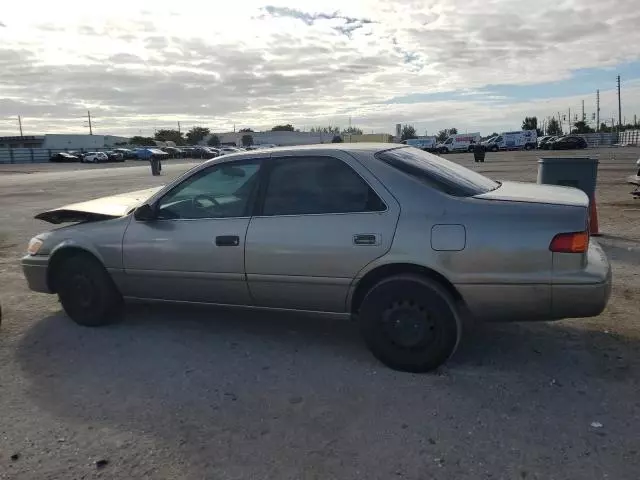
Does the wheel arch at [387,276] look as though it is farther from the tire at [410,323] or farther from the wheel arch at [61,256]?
the wheel arch at [61,256]

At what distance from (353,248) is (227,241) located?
3.37ft

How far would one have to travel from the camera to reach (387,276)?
3936mm

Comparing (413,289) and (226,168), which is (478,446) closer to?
(413,289)

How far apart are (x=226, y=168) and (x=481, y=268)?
217 cm

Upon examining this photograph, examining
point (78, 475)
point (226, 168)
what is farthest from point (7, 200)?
point (78, 475)

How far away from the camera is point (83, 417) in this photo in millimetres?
3428

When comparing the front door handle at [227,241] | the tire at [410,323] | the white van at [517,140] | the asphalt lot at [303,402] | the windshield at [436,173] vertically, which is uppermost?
the white van at [517,140]

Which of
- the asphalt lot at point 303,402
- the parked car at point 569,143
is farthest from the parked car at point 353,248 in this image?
the parked car at point 569,143

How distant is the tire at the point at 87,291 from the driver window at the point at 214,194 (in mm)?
835

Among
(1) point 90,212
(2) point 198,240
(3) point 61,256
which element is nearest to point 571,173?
(2) point 198,240

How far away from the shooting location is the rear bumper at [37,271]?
503cm

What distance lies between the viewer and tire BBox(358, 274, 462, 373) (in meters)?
3.76

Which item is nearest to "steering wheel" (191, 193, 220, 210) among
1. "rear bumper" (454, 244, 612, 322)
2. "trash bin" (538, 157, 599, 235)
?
"rear bumper" (454, 244, 612, 322)

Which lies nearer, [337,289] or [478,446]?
[478,446]
